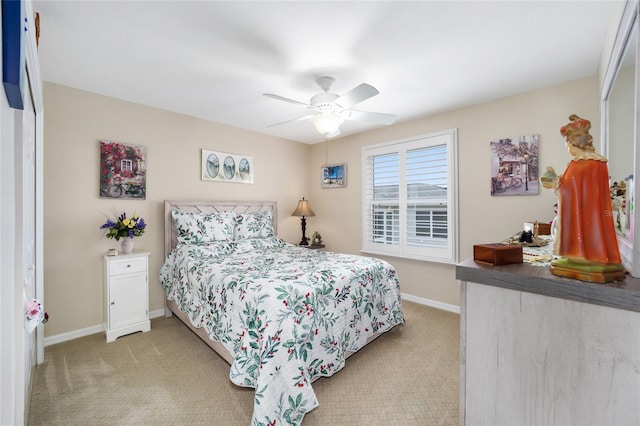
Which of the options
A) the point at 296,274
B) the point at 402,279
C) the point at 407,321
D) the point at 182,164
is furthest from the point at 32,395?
the point at 402,279

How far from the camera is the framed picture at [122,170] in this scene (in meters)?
2.95

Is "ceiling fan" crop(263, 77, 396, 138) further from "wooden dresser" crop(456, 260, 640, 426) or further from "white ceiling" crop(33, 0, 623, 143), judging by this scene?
"wooden dresser" crop(456, 260, 640, 426)

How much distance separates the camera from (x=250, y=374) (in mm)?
1795

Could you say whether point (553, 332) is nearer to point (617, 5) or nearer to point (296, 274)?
point (296, 274)

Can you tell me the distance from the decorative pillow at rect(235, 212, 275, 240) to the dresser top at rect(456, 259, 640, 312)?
123 inches

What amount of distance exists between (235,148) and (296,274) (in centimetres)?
252

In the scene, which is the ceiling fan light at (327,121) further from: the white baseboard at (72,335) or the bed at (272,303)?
the white baseboard at (72,335)

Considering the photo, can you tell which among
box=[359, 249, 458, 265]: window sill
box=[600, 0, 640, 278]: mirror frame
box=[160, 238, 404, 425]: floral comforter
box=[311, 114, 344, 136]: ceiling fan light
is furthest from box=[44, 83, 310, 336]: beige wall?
box=[600, 0, 640, 278]: mirror frame

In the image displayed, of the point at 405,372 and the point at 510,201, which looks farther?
the point at 510,201

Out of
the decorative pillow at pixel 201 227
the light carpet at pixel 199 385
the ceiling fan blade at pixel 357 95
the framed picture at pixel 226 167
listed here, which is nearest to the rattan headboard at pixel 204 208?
the decorative pillow at pixel 201 227

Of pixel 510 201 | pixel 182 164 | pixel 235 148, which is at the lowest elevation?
pixel 510 201

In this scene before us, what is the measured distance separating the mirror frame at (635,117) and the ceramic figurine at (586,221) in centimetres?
8

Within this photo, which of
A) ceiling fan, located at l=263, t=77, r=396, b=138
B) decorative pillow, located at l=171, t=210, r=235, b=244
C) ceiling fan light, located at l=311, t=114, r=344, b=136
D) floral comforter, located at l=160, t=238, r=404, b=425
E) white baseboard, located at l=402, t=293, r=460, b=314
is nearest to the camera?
floral comforter, located at l=160, t=238, r=404, b=425

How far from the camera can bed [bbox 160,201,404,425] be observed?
1710 mm
